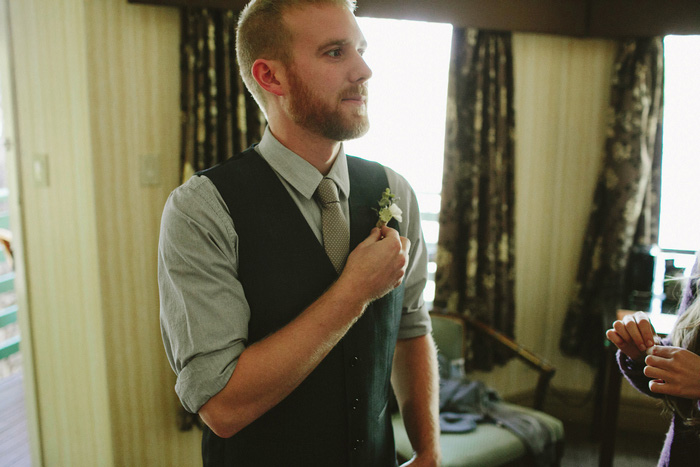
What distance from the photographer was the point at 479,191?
2.86 meters

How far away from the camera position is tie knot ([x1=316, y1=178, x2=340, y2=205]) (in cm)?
102

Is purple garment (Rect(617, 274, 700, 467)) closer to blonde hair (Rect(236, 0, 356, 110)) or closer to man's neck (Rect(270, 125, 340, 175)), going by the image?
man's neck (Rect(270, 125, 340, 175))

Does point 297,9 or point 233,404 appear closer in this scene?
point 233,404

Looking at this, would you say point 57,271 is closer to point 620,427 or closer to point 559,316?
point 559,316

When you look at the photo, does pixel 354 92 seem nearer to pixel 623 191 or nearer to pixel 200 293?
pixel 200 293

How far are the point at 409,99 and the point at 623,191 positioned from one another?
4.53ft

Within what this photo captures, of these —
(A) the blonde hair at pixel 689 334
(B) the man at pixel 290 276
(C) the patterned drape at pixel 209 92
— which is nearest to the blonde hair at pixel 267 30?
(B) the man at pixel 290 276

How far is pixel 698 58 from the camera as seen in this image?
9.54ft

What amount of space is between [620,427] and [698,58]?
91.4 inches

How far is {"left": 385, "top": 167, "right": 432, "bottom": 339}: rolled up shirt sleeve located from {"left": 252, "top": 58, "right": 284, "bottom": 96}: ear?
1.12 ft

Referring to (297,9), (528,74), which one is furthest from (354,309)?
(528,74)

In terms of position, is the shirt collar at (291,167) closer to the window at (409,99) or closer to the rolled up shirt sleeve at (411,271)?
the rolled up shirt sleeve at (411,271)

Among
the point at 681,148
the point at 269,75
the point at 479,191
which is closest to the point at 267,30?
the point at 269,75

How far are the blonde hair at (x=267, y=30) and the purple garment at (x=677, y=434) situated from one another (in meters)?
1.15
